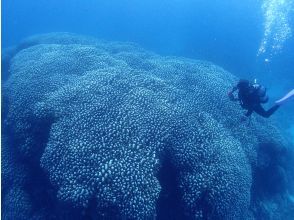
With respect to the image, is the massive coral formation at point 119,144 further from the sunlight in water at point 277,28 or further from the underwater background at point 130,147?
the sunlight in water at point 277,28

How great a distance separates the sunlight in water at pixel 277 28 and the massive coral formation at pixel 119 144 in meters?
25.8

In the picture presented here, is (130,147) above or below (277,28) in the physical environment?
below

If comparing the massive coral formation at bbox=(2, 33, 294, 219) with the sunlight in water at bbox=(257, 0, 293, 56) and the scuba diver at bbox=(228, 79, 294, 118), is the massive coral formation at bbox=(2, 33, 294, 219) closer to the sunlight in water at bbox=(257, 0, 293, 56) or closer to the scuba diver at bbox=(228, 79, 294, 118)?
the scuba diver at bbox=(228, 79, 294, 118)

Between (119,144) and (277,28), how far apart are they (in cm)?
3469

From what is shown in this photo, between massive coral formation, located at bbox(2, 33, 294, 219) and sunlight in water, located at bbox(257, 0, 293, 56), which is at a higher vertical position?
sunlight in water, located at bbox(257, 0, 293, 56)

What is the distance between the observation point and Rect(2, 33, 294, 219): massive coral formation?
6.41 metres

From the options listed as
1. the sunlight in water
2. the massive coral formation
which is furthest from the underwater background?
the sunlight in water

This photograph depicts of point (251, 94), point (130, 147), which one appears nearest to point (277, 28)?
point (251, 94)

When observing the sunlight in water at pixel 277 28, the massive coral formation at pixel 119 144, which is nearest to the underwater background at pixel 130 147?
the massive coral formation at pixel 119 144

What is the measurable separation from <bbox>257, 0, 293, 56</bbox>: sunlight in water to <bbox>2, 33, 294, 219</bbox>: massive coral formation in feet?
84.6

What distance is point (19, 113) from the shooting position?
878cm

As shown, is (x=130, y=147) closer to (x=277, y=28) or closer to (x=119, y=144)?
(x=119, y=144)

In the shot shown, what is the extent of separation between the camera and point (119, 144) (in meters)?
7.00

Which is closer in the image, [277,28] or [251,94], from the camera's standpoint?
[251,94]
